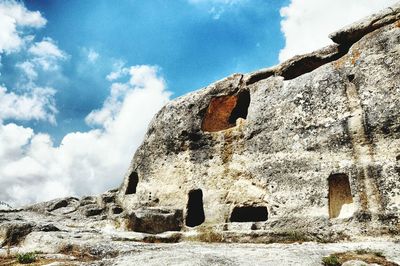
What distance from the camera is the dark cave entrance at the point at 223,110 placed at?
1780cm

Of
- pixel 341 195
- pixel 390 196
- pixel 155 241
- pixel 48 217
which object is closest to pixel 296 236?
pixel 341 195

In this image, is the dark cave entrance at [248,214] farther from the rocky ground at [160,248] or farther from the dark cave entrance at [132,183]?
the dark cave entrance at [132,183]

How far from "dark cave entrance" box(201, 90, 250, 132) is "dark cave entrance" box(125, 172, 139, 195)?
4.57m

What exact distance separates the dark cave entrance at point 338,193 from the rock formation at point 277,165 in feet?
0.11

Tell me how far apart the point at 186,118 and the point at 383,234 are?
9897 millimetres

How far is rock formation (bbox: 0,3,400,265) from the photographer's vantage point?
1162 cm

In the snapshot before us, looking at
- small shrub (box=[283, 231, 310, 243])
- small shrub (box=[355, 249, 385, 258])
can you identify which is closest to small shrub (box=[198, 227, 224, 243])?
small shrub (box=[283, 231, 310, 243])

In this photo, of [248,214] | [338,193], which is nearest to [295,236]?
[338,193]

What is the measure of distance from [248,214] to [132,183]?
22.3ft

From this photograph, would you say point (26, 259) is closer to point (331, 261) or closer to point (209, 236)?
point (209, 236)

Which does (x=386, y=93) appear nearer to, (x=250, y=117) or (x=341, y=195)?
(x=341, y=195)

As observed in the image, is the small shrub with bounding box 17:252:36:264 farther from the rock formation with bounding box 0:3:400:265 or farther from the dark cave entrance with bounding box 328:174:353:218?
the dark cave entrance with bounding box 328:174:353:218

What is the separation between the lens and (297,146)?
45.4 ft

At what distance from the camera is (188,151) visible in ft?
56.8
